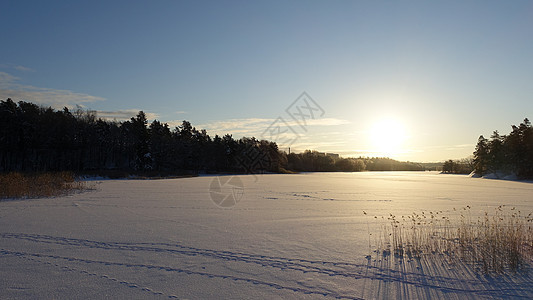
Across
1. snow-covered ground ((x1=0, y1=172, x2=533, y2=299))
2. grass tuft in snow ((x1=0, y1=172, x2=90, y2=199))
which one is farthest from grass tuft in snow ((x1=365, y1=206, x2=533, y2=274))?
grass tuft in snow ((x1=0, y1=172, x2=90, y2=199))

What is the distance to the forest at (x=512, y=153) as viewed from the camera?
4822 centimetres

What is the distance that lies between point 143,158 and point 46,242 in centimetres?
5427

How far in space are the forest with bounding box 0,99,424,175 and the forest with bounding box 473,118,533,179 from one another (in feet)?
151

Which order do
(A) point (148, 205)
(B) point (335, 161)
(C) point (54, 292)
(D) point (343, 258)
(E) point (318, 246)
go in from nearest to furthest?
(C) point (54, 292) < (D) point (343, 258) < (E) point (318, 246) < (A) point (148, 205) < (B) point (335, 161)

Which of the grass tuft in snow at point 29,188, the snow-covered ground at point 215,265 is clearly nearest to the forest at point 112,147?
the grass tuft in snow at point 29,188

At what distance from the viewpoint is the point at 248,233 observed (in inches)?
356

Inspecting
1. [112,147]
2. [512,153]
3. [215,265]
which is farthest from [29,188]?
[512,153]

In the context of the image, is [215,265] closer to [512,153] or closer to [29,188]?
[29,188]

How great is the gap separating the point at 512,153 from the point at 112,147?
6905 centimetres

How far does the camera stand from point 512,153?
49531 millimetres

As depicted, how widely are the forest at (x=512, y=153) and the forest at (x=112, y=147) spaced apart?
4598 centimetres

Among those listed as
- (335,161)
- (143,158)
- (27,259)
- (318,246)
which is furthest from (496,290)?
(335,161)

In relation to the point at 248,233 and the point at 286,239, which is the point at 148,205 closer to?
the point at 248,233

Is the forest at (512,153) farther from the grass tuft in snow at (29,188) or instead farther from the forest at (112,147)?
the grass tuft in snow at (29,188)
